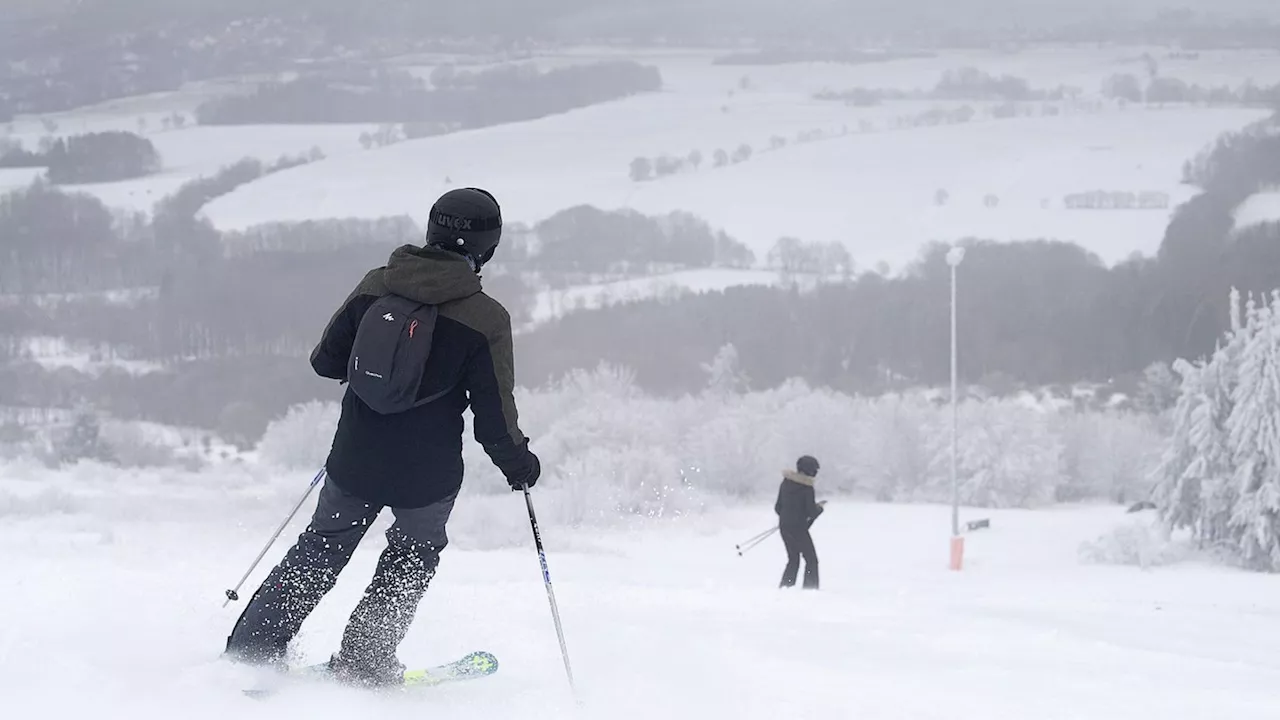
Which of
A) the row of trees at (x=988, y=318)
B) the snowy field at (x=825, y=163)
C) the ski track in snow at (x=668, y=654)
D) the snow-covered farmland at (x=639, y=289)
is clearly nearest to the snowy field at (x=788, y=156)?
the snowy field at (x=825, y=163)

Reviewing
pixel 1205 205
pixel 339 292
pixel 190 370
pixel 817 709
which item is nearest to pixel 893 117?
pixel 1205 205

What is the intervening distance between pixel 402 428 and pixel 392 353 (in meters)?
0.25

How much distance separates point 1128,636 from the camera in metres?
6.70

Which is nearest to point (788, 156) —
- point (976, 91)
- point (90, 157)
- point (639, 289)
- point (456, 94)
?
point (976, 91)

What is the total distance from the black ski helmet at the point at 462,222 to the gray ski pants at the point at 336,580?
74cm

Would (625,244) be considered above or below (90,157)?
below

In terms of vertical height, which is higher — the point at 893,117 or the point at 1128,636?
the point at 893,117

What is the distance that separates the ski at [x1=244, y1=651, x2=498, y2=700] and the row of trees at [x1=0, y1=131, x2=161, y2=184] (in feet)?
194

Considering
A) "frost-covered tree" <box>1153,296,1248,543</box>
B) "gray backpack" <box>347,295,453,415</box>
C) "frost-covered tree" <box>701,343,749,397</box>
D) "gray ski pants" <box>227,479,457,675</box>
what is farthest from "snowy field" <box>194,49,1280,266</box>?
"gray backpack" <box>347,295,453,415</box>

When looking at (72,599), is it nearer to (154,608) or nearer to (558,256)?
(154,608)

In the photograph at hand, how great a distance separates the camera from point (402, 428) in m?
3.51

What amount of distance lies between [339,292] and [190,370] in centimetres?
728

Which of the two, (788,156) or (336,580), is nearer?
(336,580)

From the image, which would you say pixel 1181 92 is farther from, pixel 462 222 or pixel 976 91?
pixel 462 222
